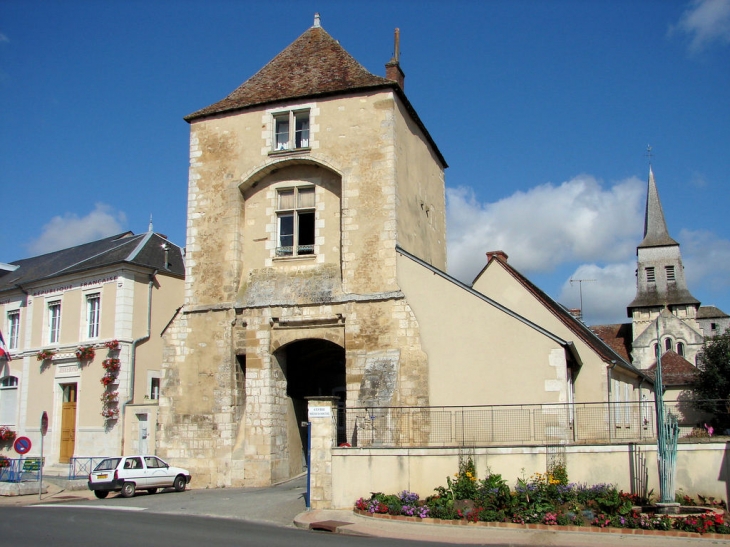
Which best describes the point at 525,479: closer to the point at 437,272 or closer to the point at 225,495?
the point at 437,272

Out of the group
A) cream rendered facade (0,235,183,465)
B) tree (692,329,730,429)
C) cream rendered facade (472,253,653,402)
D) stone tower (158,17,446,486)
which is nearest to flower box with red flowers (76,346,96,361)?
cream rendered facade (0,235,183,465)

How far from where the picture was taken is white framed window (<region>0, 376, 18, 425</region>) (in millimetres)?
27062

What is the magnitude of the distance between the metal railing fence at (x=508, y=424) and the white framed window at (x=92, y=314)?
12.5 metres

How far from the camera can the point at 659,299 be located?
64625 mm

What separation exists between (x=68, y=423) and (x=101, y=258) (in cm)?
607

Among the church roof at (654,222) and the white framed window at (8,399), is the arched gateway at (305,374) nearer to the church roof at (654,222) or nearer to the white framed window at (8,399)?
the white framed window at (8,399)

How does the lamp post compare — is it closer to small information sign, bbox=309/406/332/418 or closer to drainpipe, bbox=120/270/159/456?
small information sign, bbox=309/406/332/418

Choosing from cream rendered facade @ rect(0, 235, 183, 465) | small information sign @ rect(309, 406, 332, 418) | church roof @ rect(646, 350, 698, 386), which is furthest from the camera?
church roof @ rect(646, 350, 698, 386)

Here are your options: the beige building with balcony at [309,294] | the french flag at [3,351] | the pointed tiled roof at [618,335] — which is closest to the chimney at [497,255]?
the beige building with balcony at [309,294]

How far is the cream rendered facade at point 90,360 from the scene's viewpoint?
2338cm

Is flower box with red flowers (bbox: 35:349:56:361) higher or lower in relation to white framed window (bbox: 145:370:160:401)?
higher

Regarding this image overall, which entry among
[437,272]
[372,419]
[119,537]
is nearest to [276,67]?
[437,272]

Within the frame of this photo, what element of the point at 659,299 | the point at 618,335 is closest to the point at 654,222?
the point at 659,299

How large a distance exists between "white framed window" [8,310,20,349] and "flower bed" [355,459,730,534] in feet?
64.6
